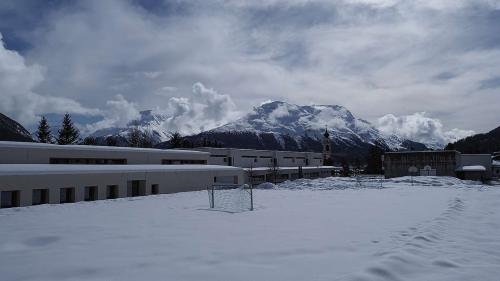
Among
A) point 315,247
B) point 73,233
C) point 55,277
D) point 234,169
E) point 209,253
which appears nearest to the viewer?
point 55,277

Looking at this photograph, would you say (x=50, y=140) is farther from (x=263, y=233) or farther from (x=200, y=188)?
(x=263, y=233)

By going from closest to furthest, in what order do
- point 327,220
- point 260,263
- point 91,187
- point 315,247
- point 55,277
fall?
point 55,277
point 260,263
point 315,247
point 327,220
point 91,187

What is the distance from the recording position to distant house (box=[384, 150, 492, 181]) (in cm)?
7181

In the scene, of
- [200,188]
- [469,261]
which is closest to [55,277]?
[469,261]

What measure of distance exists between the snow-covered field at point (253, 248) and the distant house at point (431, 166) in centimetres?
5797

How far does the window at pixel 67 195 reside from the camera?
31.3 m

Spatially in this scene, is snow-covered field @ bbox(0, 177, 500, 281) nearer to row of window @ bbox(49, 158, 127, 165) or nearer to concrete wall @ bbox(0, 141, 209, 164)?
concrete wall @ bbox(0, 141, 209, 164)

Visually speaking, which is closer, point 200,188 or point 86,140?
point 200,188

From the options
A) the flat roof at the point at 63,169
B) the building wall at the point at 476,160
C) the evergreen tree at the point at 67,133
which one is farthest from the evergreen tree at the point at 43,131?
the building wall at the point at 476,160

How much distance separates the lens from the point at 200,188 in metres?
46.5

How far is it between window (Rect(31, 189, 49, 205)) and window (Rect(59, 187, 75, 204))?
1.46 meters

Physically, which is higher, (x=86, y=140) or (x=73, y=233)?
(x=86, y=140)

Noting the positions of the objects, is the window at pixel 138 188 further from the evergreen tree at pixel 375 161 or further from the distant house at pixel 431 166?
the evergreen tree at pixel 375 161

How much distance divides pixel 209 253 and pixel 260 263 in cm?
183
